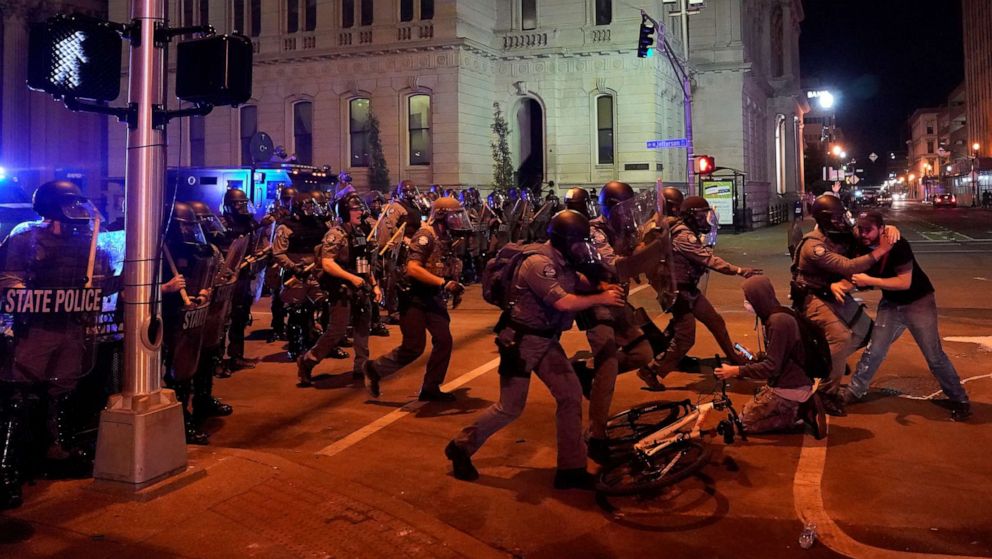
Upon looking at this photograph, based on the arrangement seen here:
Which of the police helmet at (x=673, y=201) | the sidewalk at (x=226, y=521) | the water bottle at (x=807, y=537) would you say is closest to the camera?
the sidewalk at (x=226, y=521)

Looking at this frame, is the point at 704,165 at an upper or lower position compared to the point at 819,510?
upper

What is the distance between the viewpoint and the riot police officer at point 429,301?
7477 mm

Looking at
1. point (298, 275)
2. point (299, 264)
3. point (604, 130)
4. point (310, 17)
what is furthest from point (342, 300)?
point (310, 17)

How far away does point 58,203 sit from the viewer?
5.30 meters

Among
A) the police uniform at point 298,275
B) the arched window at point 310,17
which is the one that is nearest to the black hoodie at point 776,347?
the police uniform at point 298,275

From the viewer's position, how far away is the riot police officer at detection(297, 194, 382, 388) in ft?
27.4

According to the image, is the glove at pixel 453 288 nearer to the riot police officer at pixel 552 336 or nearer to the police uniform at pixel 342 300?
the police uniform at pixel 342 300

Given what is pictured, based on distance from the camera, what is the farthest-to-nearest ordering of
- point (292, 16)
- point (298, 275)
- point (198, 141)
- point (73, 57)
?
point (198, 141), point (292, 16), point (298, 275), point (73, 57)

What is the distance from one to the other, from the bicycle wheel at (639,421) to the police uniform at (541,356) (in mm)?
811

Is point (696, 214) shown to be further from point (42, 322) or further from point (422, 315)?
point (42, 322)

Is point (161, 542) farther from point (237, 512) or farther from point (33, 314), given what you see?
point (33, 314)

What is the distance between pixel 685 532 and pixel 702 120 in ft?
122

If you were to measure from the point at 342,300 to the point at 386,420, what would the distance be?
65.1 inches

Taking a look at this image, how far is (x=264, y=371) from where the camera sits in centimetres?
963
